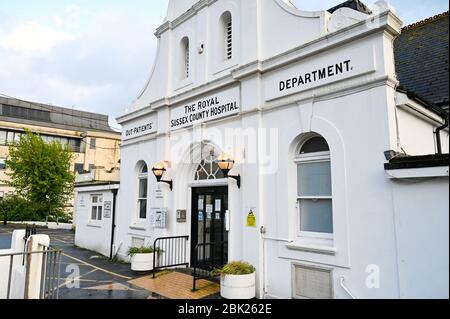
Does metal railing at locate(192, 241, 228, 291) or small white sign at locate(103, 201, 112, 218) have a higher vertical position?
small white sign at locate(103, 201, 112, 218)

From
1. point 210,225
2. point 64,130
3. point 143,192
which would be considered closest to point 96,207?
point 143,192

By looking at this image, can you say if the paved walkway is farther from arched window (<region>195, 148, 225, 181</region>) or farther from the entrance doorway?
arched window (<region>195, 148, 225, 181</region>)

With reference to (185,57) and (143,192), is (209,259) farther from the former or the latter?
(185,57)

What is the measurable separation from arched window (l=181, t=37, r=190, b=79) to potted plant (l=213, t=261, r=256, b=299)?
6240 mm

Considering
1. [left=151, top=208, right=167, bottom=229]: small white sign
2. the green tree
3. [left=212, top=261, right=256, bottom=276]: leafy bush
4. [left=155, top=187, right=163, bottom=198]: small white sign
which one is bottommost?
[left=212, top=261, right=256, bottom=276]: leafy bush

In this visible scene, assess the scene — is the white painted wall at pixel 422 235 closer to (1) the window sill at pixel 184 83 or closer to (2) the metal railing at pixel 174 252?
(2) the metal railing at pixel 174 252

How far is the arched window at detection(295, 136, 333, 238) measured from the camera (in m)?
6.21

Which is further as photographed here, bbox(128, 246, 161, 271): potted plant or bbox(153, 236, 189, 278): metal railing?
bbox(153, 236, 189, 278): metal railing

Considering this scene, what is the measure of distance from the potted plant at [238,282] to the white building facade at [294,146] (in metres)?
0.28

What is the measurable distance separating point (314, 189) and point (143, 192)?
678 centimetres

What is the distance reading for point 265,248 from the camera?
6871 mm

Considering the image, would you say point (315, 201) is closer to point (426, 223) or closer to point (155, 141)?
point (426, 223)

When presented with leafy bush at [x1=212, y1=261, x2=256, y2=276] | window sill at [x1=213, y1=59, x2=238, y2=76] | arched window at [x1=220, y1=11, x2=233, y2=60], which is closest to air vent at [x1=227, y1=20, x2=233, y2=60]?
arched window at [x1=220, y1=11, x2=233, y2=60]
